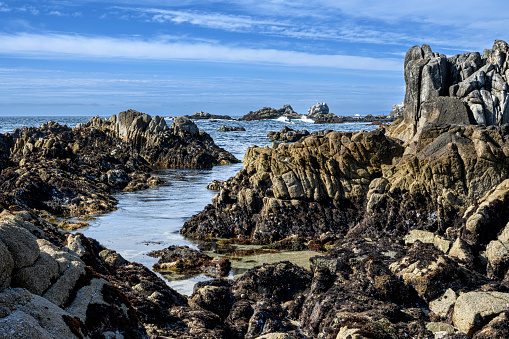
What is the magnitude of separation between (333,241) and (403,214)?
244 cm

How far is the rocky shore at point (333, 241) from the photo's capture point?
6180mm

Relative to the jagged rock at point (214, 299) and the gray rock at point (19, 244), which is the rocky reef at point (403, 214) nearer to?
the jagged rock at point (214, 299)

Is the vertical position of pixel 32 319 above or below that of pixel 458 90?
below

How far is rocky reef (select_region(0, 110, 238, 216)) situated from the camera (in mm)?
20375

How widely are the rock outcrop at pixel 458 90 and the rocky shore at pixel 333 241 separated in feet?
0.23

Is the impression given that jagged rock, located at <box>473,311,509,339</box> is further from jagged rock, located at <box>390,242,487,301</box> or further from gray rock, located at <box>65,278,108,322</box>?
gray rock, located at <box>65,278,108,322</box>

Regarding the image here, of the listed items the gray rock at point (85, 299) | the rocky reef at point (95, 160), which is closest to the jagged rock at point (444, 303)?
the gray rock at point (85, 299)

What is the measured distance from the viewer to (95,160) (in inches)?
1175

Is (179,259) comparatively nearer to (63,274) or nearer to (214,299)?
(214,299)

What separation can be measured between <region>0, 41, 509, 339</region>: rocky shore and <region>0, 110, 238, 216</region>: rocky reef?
0.69ft

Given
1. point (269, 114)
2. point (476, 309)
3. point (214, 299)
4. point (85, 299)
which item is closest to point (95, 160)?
point (214, 299)

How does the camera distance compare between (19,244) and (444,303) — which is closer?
(19,244)

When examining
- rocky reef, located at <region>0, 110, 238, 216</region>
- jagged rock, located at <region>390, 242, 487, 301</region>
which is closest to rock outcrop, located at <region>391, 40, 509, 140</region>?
jagged rock, located at <region>390, 242, 487, 301</region>

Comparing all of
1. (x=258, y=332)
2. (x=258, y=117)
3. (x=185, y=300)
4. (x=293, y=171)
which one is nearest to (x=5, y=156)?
(x=293, y=171)
